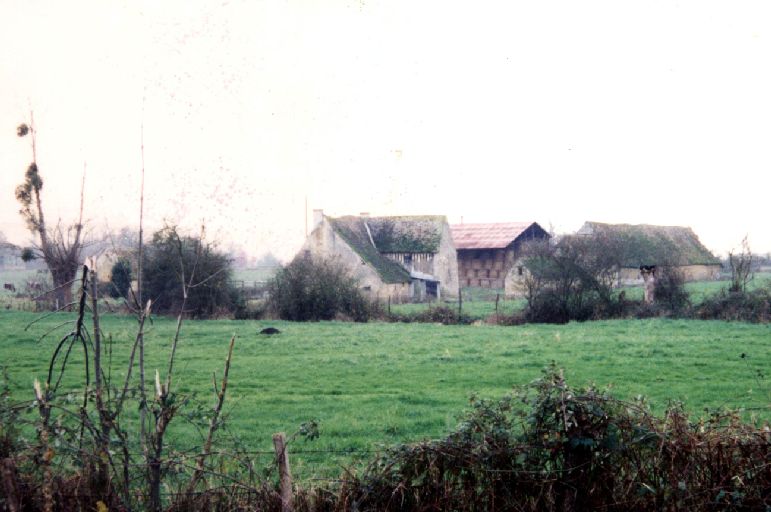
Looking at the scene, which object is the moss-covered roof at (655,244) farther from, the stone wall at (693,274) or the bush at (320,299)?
the bush at (320,299)

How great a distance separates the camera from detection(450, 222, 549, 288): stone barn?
6281cm

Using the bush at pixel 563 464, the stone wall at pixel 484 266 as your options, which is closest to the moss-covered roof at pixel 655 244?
the stone wall at pixel 484 266

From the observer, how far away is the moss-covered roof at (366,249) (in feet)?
163

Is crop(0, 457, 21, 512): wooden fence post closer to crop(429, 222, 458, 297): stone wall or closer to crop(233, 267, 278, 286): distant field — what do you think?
crop(429, 222, 458, 297): stone wall

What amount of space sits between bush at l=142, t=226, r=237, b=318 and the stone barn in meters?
30.7

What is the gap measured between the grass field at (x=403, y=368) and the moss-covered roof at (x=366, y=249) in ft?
69.8

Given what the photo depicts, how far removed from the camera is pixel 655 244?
65938 millimetres

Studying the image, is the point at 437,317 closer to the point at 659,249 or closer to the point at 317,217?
the point at 317,217

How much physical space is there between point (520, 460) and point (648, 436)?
99 cm

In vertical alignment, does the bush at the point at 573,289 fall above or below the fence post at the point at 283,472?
above

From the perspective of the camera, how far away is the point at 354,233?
5506 centimetres

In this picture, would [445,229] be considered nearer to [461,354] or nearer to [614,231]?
[614,231]

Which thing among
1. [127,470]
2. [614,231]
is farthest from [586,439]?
[614,231]

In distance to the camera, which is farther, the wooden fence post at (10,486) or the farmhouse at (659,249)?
the farmhouse at (659,249)
